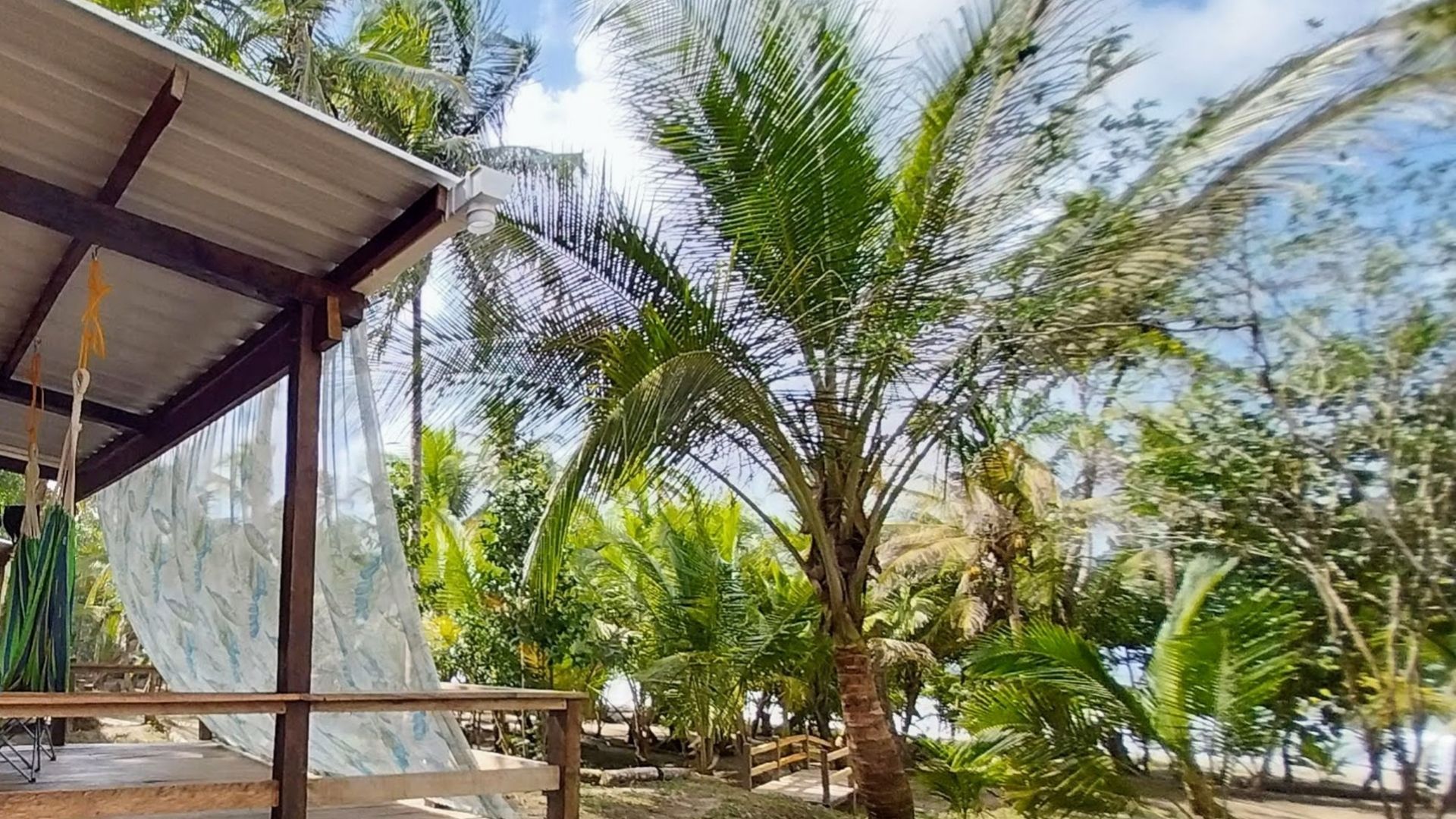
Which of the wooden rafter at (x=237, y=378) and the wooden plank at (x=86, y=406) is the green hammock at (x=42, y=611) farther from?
the wooden plank at (x=86, y=406)

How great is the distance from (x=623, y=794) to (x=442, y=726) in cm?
400

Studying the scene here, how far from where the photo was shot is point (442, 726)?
3.14 m

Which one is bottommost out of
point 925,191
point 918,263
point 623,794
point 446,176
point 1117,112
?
point 623,794

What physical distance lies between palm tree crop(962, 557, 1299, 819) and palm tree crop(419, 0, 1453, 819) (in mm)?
757

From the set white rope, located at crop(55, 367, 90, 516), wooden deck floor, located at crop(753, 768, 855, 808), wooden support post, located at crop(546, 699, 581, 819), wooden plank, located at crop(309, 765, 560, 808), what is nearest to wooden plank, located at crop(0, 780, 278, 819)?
wooden plank, located at crop(309, 765, 560, 808)

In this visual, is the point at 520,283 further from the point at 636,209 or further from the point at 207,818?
the point at 207,818

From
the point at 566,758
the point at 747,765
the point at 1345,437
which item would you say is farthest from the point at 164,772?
the point at 1345,437

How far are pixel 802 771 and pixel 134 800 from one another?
308 inches

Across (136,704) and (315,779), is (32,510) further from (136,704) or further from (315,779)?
(315,779)

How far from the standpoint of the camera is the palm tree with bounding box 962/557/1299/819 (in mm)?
4383

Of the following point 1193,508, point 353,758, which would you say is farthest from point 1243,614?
point 353,758

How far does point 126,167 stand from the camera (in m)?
2.50

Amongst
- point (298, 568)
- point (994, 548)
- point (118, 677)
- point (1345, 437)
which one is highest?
point (1345, 437)

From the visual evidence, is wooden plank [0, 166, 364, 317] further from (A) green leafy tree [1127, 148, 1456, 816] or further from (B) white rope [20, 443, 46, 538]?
(A) green leafy tree [1127, 148, 1456, 816]
